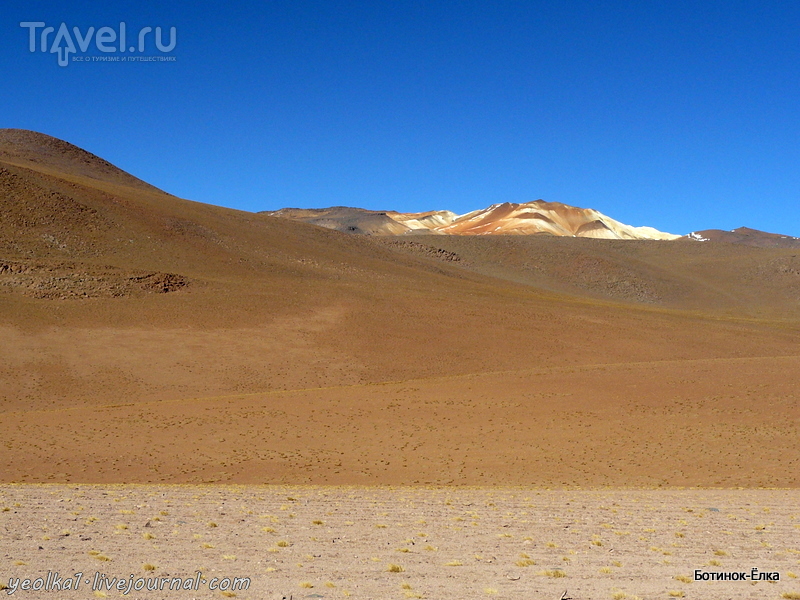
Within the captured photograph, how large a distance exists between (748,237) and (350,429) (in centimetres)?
15205

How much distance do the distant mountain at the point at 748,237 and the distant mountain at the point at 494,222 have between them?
10421 mm

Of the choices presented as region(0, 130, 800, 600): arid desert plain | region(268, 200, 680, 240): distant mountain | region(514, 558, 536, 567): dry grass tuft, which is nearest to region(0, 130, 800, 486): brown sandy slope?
region(0, 130, 800, 600): arid desert plain

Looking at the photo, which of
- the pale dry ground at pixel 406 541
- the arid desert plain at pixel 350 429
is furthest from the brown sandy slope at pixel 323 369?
the pale dry ground at pixel 406 541

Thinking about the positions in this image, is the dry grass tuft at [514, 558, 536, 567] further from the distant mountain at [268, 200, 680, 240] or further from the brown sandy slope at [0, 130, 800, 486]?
the distant mountain at [268, 200, 680, 240]

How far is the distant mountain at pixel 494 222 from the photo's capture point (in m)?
144

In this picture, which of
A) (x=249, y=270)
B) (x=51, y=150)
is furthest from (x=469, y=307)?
(x=51, y=150)

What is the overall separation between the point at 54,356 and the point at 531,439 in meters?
19.1

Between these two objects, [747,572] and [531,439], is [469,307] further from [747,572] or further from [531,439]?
[747,572]

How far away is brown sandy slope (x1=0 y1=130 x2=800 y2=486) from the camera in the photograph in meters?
17.5

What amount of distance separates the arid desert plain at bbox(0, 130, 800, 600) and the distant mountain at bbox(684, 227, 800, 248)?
369 feet

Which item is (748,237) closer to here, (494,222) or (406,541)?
(494,222)

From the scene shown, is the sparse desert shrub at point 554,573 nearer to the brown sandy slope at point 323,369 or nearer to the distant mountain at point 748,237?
the brown sandy slope at point 323,369

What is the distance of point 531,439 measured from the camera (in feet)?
63.5

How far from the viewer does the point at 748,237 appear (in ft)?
500
